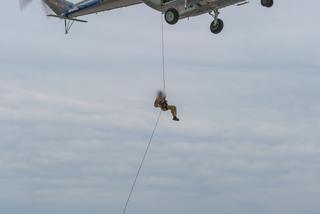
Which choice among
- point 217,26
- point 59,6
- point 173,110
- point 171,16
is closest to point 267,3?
point 217,26

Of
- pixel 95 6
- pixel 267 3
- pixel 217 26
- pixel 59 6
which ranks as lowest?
pixel 217 26

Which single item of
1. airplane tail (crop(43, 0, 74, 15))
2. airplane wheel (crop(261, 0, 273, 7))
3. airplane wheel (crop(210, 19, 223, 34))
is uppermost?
airplane wheel (crop(261, 0, 273, 7))

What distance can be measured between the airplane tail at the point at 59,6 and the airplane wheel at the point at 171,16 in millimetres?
9188

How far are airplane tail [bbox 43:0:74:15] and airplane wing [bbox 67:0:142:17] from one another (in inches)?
29.0

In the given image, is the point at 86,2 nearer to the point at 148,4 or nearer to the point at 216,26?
the point at 148,4

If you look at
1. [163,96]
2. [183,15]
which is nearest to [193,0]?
[183,15]

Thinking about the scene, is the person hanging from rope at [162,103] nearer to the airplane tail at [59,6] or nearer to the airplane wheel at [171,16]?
the airplane wheel at [171,16]

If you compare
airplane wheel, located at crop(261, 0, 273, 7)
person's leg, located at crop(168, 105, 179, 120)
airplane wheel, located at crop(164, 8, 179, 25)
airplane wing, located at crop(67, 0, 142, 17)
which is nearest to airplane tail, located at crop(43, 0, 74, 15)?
airplane wing, located at crop(67, 0, 142, 17)

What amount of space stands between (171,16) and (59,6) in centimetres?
1056

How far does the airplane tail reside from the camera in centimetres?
4069

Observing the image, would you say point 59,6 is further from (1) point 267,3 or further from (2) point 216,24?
(1) point 267,3

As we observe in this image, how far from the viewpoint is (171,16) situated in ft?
109

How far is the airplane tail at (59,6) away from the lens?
133 ft

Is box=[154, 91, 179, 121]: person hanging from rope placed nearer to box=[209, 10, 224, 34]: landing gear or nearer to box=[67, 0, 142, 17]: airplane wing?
box=[209, 10, 224, 34]: landing gear
